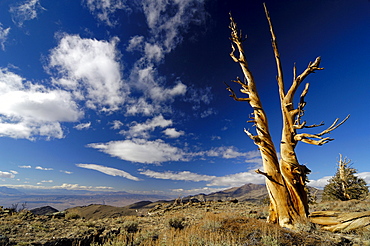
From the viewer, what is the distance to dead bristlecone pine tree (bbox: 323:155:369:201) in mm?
22972

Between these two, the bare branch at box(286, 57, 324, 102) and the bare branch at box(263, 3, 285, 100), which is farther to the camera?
the bare branch at box(263, 3, 285, 100)

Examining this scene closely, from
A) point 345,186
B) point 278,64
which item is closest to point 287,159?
point 278,64

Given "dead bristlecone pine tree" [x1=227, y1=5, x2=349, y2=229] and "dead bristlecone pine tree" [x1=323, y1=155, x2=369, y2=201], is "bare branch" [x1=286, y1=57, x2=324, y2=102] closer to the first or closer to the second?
"dead bristlecone pine tree" [x1=227, y1=5, x2=349, y2=229]

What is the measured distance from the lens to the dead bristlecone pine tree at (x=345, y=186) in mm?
22972

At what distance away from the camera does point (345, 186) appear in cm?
2377

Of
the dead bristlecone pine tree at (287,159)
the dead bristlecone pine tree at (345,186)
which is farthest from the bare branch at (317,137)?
→ the dead bristlecone pine tree at (345,186)

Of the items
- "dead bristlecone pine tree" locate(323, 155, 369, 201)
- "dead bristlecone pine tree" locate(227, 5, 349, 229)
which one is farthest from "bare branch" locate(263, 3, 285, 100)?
"dead bristlecone pine tree" locate(323, 155, 369, 201)

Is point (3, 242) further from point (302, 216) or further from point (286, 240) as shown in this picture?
point (302, 216)

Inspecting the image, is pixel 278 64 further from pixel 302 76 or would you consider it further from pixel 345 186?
pixel 345 186

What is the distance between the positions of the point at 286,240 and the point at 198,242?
91.4 inches

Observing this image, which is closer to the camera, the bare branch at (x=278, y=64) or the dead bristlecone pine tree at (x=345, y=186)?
the bare branch at (x=278, y=64)

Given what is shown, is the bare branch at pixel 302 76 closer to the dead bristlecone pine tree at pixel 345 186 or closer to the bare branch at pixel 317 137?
the bare branch at pixel 317 137

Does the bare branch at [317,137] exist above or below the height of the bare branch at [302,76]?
below

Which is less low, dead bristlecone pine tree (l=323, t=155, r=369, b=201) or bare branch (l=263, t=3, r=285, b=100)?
bare branch (l=263, t=3, r=285, b=100)
